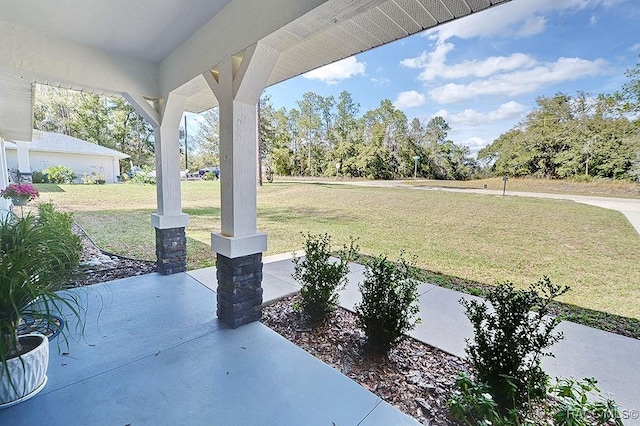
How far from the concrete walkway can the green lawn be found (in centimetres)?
123

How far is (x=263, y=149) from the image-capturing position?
2225cm

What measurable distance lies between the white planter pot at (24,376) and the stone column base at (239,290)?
1.30 meters

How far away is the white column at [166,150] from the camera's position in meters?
3.77

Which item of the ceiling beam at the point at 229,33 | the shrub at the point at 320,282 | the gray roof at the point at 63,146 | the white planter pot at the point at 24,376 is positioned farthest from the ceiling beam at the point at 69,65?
the gray roof at the point at 63,146

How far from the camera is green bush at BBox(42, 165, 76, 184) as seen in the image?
51.0ft

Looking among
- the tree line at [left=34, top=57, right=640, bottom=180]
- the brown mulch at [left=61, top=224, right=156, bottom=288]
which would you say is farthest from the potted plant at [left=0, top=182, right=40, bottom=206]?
the tree line at [left=34, top=57, right=640, bottom=180]

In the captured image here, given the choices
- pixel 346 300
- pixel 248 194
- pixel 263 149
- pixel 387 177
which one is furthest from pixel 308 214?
pixel 263 149

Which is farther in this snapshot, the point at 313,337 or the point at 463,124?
the point at 463,124

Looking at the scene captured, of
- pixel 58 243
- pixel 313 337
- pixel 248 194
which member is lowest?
pixel 313 337

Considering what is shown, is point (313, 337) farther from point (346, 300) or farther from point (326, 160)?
point (326, 160)

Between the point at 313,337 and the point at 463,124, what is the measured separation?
63.8ft

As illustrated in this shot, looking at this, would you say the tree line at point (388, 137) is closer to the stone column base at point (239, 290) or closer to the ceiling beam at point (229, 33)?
the ceiling beam at point (229, 33)

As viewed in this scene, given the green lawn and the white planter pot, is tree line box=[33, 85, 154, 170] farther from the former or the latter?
the white planter pot

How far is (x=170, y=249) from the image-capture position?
4.09 meters
